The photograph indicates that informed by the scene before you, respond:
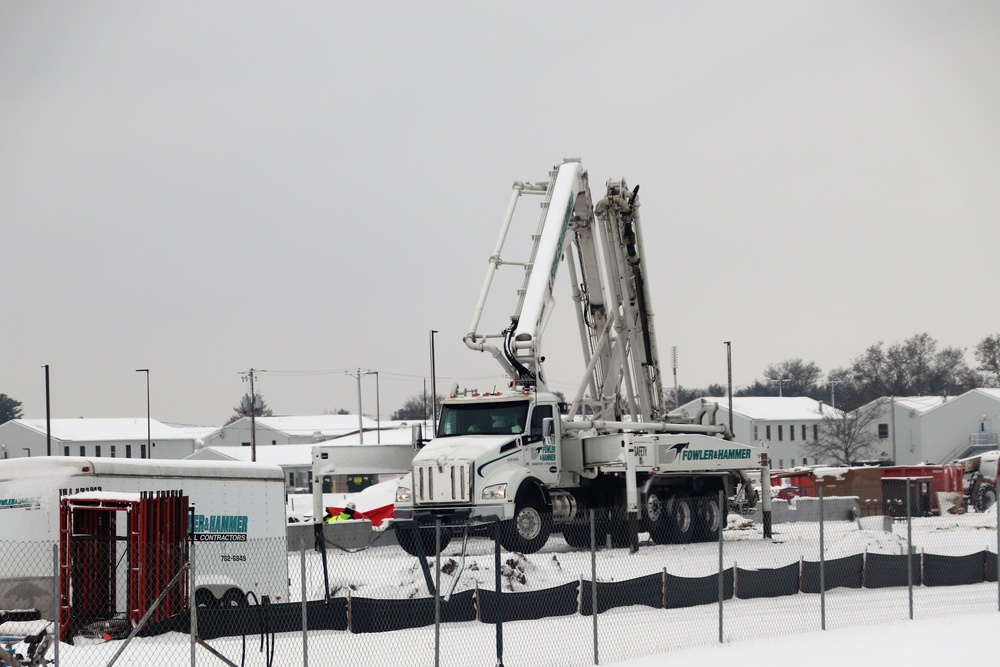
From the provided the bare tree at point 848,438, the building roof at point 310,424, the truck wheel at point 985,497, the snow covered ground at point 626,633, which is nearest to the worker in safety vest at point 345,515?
the snow covered ground at point 626,633

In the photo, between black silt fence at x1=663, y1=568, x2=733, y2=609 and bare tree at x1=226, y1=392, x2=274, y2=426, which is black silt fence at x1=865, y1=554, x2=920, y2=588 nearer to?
black silt fence at x1=663, y1=568, x2=733, y2=609

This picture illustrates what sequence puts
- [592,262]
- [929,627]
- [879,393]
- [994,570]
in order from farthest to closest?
[879,393]
[592,262]
[994,570]
[929,627]

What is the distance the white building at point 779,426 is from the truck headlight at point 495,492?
267ft

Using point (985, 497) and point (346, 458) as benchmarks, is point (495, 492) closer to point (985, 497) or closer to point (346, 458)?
point (346, 458)

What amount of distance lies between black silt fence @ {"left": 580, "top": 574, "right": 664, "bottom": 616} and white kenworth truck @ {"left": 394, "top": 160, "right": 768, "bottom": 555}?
558 centimetres

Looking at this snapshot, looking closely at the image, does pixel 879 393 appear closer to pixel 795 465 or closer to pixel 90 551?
pixel 795 465

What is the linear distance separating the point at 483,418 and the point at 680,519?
20.5 feet

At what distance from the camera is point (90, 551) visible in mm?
16172

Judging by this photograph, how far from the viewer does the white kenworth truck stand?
88.6 feet

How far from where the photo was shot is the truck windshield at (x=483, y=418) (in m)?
28.1

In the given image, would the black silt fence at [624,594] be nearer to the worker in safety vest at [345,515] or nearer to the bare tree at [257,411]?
the worker in safety vest at [345,515]

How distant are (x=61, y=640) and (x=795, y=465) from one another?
101040 mm

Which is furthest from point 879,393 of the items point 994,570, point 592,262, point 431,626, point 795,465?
point 431,626

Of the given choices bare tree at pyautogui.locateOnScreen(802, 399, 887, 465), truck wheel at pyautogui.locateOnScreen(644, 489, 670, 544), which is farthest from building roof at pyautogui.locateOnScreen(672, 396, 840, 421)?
truck wheel at pyautogui.locateOnScreen(644, 489, 670, 544)
